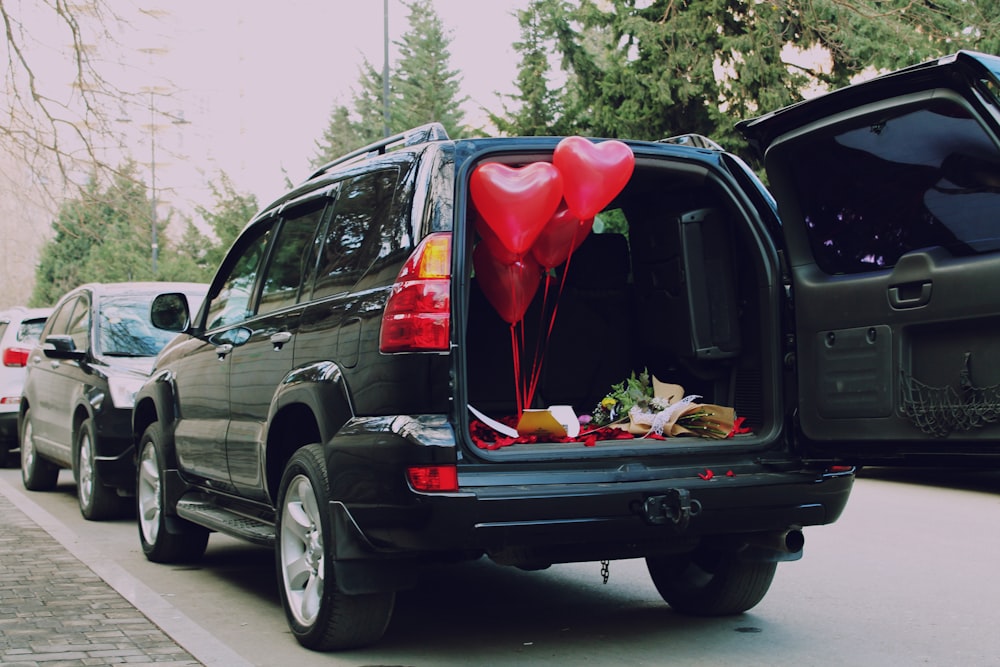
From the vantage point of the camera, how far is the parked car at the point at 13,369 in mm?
13906

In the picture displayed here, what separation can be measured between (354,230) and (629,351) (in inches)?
62.4

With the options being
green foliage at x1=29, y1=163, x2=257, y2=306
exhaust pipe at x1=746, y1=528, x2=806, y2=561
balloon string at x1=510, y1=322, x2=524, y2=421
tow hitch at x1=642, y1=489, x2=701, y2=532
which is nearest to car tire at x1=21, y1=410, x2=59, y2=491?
green foliage at x1=29, y1=163, x2=257, y2=306

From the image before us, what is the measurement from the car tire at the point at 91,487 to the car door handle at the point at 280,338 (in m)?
4.07

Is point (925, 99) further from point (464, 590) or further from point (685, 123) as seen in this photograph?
point (685, 123)

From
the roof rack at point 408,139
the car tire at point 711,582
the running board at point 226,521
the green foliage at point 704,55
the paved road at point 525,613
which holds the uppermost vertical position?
the green foliage at point 704,55

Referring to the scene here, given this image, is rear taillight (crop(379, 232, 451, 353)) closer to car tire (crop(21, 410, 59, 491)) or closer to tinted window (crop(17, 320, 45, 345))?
car tire (crop(21, 410, 59, 491))

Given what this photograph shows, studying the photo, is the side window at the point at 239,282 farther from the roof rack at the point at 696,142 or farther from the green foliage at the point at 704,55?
the green foliage at the point at 704,55

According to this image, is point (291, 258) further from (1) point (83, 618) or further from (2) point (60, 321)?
(2) point (60, 321)

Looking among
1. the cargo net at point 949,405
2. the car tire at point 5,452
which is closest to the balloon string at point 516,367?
the cargo net at point 949,405

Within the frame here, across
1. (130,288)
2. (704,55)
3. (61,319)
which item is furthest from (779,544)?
(704,55)

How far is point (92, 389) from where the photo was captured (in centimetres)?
947

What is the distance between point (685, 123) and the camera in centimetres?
2153

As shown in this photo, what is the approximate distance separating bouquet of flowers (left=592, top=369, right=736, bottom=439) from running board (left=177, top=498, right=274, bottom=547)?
1.65 m

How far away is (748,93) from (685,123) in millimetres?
1268
